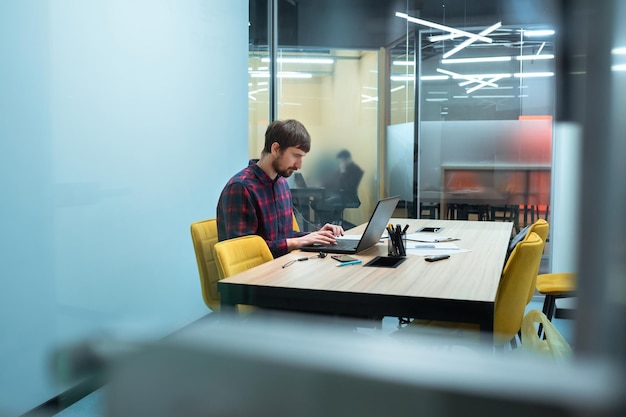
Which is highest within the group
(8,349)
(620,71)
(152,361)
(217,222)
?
(620,71)

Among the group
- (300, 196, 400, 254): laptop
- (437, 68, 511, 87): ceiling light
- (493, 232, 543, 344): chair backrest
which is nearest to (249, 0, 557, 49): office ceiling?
(437, 68, 511, 87): ceiling light

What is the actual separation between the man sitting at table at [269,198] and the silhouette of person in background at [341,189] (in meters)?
1.89

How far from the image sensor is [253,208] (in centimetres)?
279

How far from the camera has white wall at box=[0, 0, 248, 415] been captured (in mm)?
2285

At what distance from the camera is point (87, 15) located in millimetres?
2531

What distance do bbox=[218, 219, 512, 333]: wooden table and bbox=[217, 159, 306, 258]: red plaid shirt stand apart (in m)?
0.30

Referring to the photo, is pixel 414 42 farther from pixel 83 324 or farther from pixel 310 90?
pixel 83 324

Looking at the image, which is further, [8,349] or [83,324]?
[8,349]

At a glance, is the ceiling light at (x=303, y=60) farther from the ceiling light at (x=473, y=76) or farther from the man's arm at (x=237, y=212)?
the man's arm at (x=237, y=212)

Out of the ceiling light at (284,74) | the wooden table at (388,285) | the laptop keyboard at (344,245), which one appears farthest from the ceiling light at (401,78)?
the wooden table at (388,285)

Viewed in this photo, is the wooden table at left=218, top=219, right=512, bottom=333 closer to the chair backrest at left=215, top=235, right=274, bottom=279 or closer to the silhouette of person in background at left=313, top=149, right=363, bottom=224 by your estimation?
the chair backrest at left=215, top=235, right=274, bottom=279

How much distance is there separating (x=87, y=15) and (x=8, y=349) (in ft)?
4.45

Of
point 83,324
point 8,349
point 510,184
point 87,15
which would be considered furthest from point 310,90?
point 83,324

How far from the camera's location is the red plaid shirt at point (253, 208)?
273 cm
